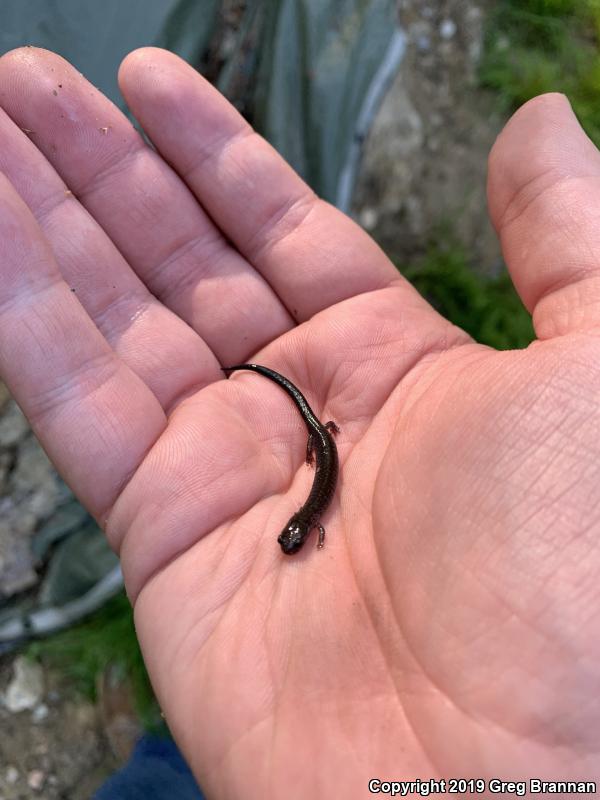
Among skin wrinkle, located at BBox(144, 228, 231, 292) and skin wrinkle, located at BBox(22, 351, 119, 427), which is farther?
skin wrinkle, located at BBox(144, 228, 231, 292)

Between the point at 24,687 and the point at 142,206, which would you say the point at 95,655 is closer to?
the point at 24,687

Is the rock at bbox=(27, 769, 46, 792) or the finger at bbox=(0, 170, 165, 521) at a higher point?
the finger at bbox=(0, 170, 165, 521)

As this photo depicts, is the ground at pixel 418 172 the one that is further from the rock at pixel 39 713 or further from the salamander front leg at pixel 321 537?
the salamander front leg at pixel 321 537

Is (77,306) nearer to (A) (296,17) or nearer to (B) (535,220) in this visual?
(B) (535,220)

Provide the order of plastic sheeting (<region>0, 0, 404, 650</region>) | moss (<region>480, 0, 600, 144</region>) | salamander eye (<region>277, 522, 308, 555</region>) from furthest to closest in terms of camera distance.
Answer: moss (<region>480, 0, 600, 144</region>), plastic sheeting (<region>0, 0, 404, 650</region>), salamander eye (<region>277, 522, 308, 555</region>)

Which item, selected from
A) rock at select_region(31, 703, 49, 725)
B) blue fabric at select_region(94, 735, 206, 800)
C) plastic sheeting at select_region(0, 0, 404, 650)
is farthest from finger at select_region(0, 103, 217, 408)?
rock at select_region(31, 703, 49, 725)

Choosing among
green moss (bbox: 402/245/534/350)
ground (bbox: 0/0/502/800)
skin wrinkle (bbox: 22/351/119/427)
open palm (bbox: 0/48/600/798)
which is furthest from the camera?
green moss (bbox: 402/245/534/350)

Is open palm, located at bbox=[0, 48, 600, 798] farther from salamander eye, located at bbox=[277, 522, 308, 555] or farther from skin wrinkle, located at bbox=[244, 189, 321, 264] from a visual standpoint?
salamander eye, located at bbox=[277, 522, 308, 555]

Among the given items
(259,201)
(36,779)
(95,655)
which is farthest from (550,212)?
(36,779)

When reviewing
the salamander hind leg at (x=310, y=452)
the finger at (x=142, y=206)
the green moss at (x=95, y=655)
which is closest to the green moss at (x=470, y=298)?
the finger at (x=142, y=206)
